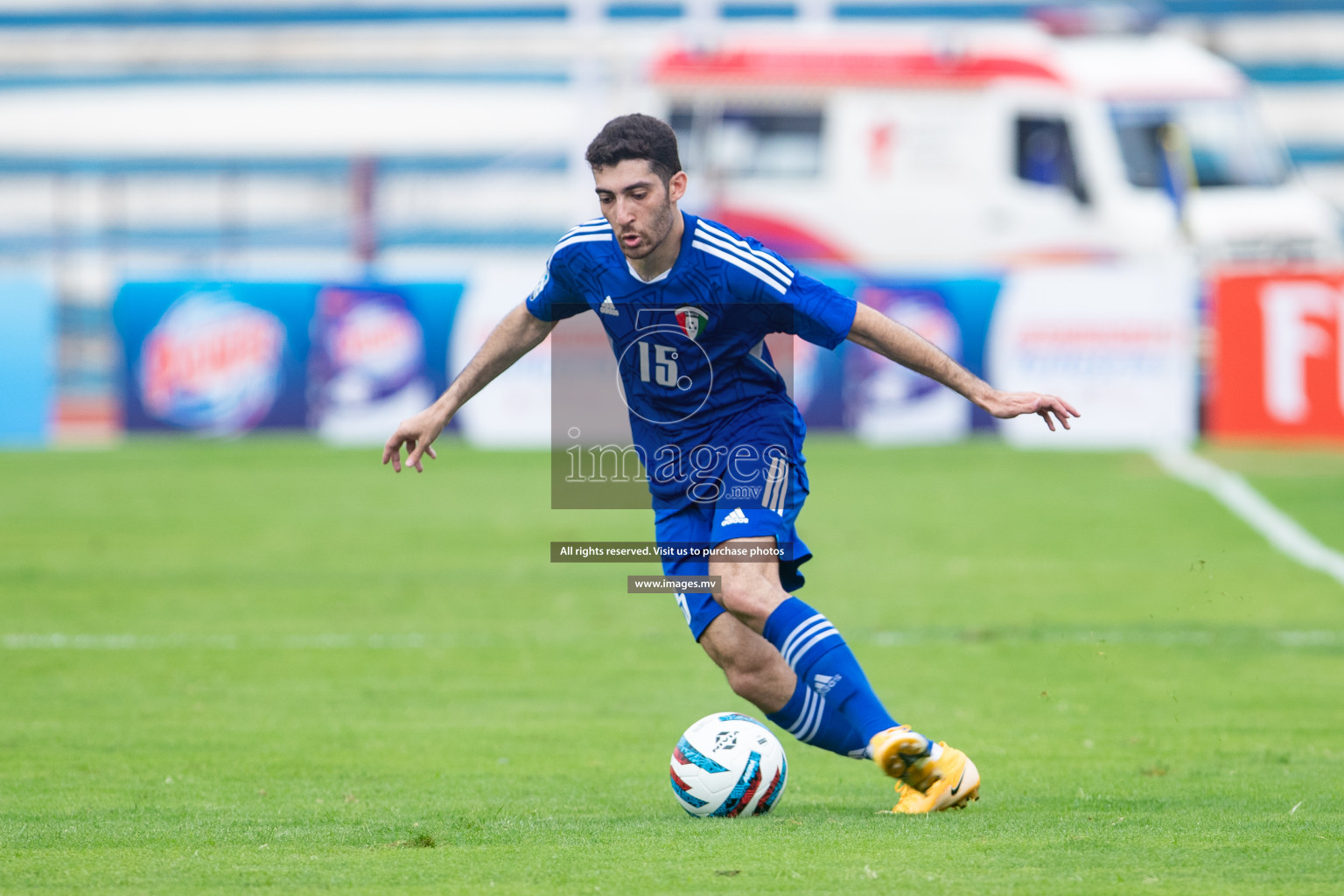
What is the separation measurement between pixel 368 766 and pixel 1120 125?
57.0 feet

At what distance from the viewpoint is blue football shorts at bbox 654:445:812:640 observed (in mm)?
5109

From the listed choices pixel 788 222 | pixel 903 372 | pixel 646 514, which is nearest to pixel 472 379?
pixel 646 514

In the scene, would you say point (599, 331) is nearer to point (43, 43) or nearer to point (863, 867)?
point (863, 867)

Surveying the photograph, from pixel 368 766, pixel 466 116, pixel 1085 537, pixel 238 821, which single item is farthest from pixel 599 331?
pixel 466 116

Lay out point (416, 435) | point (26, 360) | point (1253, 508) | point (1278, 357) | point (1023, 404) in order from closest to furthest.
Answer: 1. point (1023, 404)
2. point (416, 435)
3. point (1253, 508)
4. point (1278, 357)
5. point (26, 360)

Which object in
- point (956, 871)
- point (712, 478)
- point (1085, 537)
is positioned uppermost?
point (712, 478)

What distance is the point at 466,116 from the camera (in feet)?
115

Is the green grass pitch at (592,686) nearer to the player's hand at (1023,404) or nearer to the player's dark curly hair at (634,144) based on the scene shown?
the player's hand at (1023,404)

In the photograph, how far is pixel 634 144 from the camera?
16.2 ft

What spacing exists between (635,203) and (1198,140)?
18002mm

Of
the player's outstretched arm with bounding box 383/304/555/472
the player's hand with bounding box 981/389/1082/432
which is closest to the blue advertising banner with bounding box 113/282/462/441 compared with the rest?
the player's outstretched arm with bounding box 383/304/555/472

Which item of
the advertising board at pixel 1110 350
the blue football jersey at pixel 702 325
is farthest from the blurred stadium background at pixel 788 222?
the blue football jersey at pixel 702 325

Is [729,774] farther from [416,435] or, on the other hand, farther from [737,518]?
[416,435]

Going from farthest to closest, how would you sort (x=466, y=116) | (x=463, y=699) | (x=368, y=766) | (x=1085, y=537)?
(x=466, y=116), (x=1085, y=537), (x=463, y=699), (x=368, y=766)
